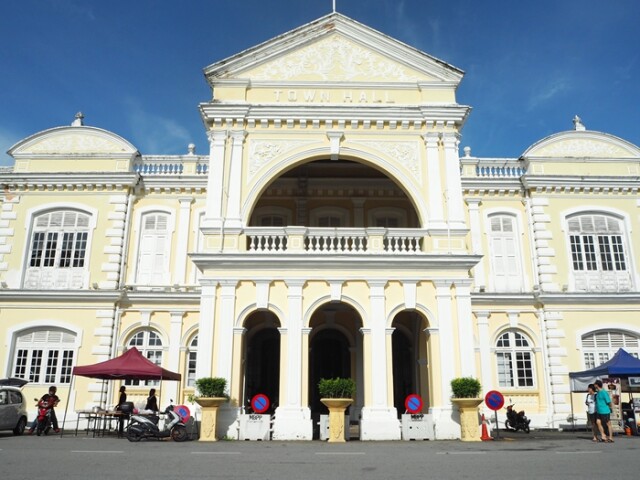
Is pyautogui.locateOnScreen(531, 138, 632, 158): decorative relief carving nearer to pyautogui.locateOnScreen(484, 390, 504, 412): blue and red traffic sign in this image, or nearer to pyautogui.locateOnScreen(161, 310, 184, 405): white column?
pyautogui.locateOnScreen(484, 390, 504, 412): blue and red traffic sign

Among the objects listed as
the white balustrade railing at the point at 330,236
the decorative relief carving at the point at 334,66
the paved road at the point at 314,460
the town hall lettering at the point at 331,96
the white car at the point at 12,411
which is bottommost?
the paved road at the point at 314,460

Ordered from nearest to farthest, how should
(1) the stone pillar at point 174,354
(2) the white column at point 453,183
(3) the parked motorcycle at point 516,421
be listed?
(2) the white column at point 453,183 < (3) the parked motorcycle at point 516,421 < (1) the stone pillar at point 174,354

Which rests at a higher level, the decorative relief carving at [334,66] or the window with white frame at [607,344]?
the decorative relief carving at [334,66]

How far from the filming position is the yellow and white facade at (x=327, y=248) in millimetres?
15258

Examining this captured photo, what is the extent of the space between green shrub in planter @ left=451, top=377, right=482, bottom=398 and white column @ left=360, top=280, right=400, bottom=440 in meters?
Result: 1.67

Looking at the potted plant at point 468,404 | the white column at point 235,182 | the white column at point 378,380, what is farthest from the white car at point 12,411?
the potted plant at point 468,404

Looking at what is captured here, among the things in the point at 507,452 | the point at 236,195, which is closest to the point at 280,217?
the point at 236,195

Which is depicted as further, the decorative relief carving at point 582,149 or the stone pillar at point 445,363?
the decorative relief carving at point 582,149

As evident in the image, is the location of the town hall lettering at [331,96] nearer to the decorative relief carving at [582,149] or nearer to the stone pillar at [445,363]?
the stone pillar at [445,363]

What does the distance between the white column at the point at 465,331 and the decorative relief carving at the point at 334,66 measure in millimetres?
6848

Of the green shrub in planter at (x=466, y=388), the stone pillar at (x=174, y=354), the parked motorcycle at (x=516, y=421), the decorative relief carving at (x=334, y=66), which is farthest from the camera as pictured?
the stone pillar at (x=174, y=354)

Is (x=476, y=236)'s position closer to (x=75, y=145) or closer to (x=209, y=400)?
(x=209, y=400)

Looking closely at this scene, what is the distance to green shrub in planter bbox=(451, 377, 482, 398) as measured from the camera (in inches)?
555

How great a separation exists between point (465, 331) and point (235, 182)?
7725mm
